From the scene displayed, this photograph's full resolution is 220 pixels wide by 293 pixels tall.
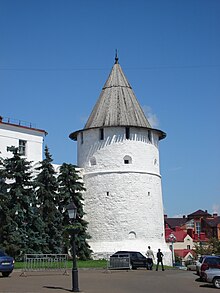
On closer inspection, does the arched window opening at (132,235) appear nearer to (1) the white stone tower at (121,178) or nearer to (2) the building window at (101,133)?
→ (1) the white stone tower at (121,178)

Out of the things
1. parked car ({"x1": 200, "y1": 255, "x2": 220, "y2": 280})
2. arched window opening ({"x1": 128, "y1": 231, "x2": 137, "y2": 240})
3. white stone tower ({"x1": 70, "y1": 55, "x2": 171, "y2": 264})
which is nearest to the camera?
parked car ({"x1": 200, "y1": 255, "x2": 220, "y2": 280})

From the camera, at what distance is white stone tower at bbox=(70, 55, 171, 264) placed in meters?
40.3

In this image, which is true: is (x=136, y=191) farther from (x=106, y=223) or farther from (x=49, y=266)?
(x=49, y=266)

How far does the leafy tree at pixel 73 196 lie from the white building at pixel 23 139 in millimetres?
3185

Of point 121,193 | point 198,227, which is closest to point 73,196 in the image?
point 121,193

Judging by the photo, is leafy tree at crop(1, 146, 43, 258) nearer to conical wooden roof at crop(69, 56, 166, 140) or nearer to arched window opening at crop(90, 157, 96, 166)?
arched window opening at crop(90, 157, 96, 166)

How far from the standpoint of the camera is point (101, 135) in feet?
140

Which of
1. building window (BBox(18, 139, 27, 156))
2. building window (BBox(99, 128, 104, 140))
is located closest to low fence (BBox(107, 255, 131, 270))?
building window (BBox(99, 128, 104, 140))

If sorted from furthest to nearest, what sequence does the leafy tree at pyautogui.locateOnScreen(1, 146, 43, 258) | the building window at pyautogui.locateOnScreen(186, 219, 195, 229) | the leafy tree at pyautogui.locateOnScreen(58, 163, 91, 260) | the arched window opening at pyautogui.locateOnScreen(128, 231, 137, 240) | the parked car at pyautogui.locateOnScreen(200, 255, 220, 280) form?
the building window at pyautogui.locateOnScreen(186, 219, 195, 229) → the arched window opening at pyautogui.locateOnScreen(128, 231, 137, 240) → the leafy tree at pyautogui.locateOnScreen(58, 163, 91, 260) → the leafy tree at pyautogui.locateOnScreen(1, 146, 43, 258) → the parked car at pyautogui.locateOnScreen(200, 255, 220, 280)

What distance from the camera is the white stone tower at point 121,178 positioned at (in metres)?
40.3

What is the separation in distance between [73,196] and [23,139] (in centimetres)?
641

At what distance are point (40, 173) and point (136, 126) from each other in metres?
9.23

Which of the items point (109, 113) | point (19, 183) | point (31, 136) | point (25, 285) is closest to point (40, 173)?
point (19, 183)

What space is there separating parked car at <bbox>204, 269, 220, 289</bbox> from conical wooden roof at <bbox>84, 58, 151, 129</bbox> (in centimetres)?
2186
